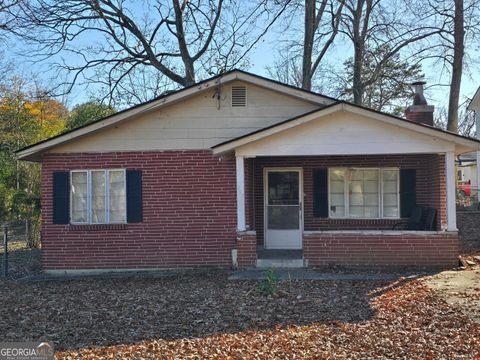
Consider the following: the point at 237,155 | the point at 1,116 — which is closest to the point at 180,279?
the point at 237,155

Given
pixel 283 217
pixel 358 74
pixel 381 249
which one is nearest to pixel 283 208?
pixel 283 217

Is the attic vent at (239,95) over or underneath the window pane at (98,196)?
over

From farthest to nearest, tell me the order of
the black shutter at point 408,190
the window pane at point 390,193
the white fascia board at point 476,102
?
the white fascia board at point 476,102, the window pane at point 390,193, the black shutter at point 408,190

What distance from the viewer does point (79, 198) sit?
456 inches

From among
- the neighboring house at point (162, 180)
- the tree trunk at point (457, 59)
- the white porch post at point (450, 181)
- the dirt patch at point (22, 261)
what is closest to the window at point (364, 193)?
the neighboring house at point (162, 180)

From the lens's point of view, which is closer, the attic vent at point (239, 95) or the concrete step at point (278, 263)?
the concrete step at point (278, 263)

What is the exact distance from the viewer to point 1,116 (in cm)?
2459

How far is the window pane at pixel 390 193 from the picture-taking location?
12469 millimetres

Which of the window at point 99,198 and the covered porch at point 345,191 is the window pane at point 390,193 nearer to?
the covered porch at point 345,191

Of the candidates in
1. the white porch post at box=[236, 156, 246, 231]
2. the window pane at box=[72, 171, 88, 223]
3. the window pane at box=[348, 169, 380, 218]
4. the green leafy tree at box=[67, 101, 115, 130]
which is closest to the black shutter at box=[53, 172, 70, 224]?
the window pane at box=[72, 171, 88, 223]

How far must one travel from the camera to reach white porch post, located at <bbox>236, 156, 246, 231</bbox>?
10.7 metres

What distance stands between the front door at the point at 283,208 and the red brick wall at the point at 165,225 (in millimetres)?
1609

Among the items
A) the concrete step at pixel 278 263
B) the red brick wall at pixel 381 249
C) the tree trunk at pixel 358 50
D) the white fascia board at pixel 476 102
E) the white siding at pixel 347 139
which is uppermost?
the tree trunk at pixel 358 50

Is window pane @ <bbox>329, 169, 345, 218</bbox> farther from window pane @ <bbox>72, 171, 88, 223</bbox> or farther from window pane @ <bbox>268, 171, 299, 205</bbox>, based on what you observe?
window pane @ <bbox>72, 171, 88, 223</bbox>
